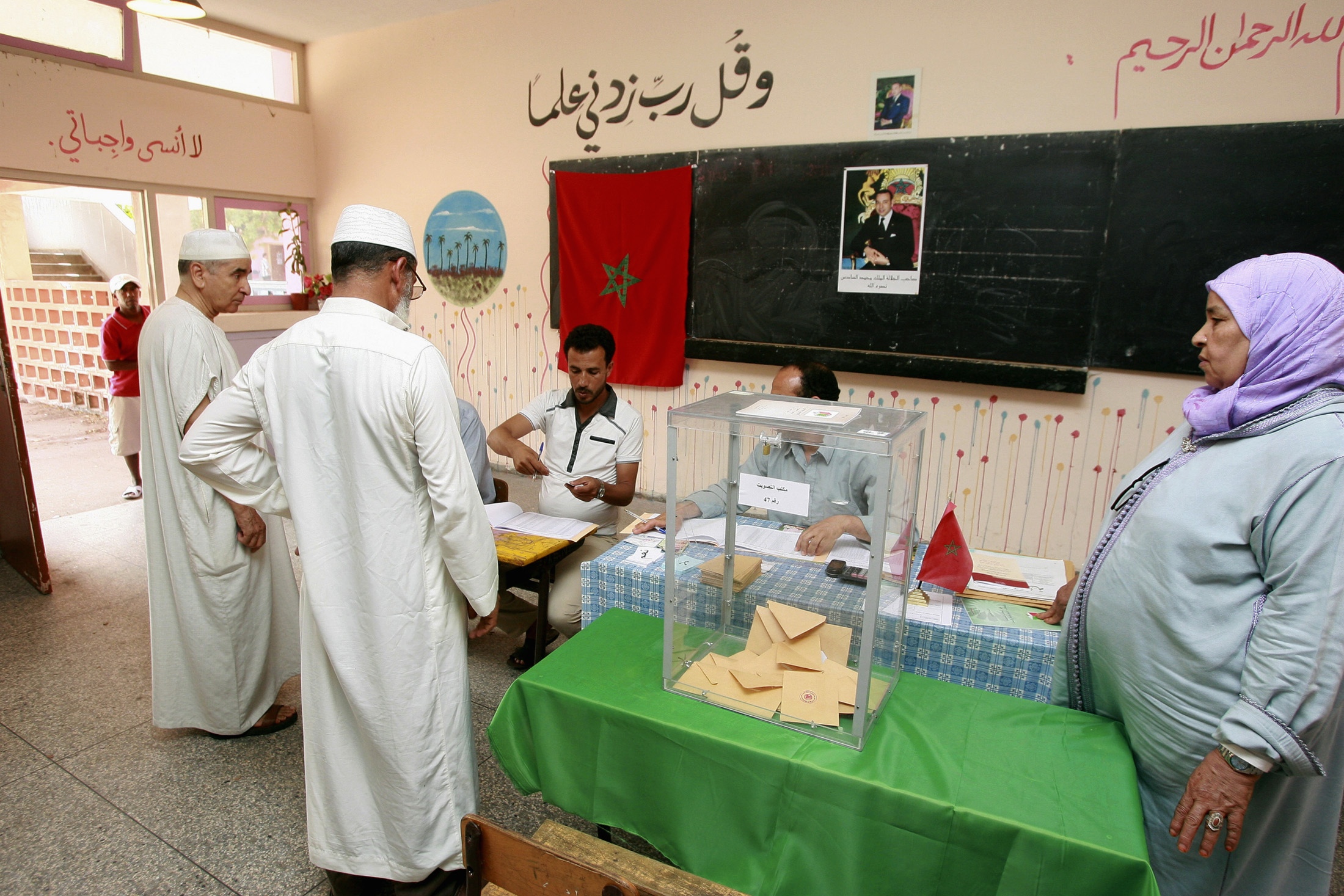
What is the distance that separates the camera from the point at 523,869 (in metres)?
0.98

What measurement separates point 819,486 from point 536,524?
146 cm

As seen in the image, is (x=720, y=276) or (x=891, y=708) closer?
(x=891, y=708)

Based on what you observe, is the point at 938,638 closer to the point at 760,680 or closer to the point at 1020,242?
the point at 760,680

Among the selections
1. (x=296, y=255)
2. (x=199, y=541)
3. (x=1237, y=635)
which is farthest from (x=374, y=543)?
(x=296, y=255)

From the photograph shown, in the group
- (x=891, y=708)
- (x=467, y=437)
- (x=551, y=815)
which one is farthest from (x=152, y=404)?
(x=891, y=708)

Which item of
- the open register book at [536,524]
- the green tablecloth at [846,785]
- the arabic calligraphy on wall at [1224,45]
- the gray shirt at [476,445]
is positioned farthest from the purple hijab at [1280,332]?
the arabic calligraphy on wall at [1224,45]

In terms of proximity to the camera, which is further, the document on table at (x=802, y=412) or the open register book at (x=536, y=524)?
the open register book at (x=536, y=524)

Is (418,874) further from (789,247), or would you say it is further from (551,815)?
(789,247)

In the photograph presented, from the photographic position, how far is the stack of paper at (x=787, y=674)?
4.39 feet

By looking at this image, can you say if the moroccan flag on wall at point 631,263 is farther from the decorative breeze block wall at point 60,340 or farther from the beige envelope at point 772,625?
the decorative breeze block wall at point 60,340

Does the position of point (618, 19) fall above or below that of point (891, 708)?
above

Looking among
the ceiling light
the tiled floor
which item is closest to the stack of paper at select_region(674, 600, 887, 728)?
the tiled floor

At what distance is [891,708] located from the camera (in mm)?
1387

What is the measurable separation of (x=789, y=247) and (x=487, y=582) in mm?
3048
